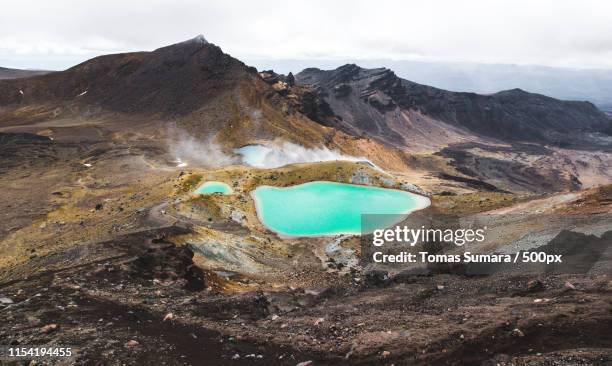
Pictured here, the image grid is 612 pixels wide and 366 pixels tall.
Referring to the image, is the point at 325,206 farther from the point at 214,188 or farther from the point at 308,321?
the point at 308,321

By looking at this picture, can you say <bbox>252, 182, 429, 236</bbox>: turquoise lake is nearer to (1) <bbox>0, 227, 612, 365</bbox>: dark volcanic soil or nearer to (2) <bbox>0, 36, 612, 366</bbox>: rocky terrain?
(2) <bbox>0, 36, 612, 366</bbox>: rocky terrain

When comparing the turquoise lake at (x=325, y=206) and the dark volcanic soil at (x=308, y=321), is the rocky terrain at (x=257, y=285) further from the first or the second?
the turquoise lake at (x=325, y=206)

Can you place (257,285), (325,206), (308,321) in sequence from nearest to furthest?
(308,321) < (257,285) < (325,206)

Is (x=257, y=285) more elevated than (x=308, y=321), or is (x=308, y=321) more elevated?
(x=308, y=321)

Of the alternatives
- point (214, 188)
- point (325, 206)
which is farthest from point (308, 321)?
point (214, 188)

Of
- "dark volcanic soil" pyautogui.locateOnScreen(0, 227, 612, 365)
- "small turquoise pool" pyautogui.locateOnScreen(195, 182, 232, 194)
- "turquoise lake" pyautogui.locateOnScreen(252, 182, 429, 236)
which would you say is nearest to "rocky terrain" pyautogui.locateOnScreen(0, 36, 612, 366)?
"dark volcanic soil" pyautogui.locateOnScreen(0, 227, 612, 365)

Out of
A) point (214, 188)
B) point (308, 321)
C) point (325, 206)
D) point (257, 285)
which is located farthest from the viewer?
point (214, 188)

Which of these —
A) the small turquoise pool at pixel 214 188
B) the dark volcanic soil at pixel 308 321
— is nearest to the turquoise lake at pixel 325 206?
the small turquoise pool at pixel 214 188
